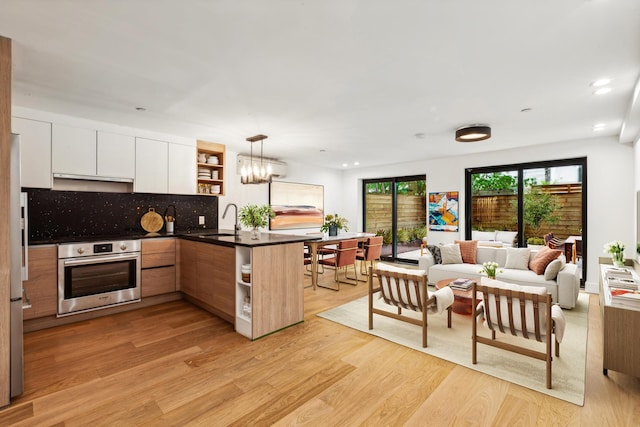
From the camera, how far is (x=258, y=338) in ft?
10.2

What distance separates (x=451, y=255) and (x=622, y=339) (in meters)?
2.91

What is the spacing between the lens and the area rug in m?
2.35

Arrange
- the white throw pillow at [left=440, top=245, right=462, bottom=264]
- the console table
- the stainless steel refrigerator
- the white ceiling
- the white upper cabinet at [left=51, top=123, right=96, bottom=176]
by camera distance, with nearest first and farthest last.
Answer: the white ceiling → the stainless steel refrigerator → the console table → the white upper cabinet at [left=51, top=123, right=96, bottom=176] → the white throw pillow at [left=440, top=245, right=462, bottom=264]

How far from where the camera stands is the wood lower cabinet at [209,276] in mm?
3438

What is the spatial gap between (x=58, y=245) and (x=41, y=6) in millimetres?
2629

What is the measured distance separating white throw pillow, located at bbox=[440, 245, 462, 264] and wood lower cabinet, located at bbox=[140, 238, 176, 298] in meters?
4.25

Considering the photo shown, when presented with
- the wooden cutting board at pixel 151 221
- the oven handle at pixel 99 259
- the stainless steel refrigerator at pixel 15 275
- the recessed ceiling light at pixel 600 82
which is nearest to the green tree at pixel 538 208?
the recessed ceiling light at pixel 600 82

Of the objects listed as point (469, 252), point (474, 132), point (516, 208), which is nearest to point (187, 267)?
point (474, 132)

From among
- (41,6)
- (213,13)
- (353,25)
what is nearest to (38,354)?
(41,6)

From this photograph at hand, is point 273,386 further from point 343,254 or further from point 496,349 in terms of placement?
point 343,254

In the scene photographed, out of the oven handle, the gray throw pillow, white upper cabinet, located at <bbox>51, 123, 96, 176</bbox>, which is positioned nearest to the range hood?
white upper cabinet, located at <bbox>51, 123, 96, 176</bbox>

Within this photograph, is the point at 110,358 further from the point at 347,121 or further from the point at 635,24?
the point at 635,24

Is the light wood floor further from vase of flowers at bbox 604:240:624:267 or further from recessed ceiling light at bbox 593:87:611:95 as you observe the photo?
recessed ceiling light at bbox 593:87:611:95

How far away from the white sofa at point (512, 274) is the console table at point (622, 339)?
1.61 m
